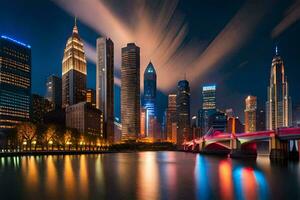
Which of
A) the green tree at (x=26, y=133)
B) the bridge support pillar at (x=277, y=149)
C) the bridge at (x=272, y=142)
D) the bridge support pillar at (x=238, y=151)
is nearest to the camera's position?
the bridge at (x=272, y=142)

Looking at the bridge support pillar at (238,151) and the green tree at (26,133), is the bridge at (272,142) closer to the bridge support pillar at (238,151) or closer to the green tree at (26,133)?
the bridge support pillar at (238,151)

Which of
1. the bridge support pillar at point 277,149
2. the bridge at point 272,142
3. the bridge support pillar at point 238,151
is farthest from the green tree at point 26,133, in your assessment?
the bridge support pillar at point 277,149

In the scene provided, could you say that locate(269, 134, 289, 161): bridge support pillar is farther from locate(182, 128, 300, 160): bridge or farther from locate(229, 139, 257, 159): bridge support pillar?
locate(229, 139, 257, 159): bridge support pillar

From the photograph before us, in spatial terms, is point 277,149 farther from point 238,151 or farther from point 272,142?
point 238,151

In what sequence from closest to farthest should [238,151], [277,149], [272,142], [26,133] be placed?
[272,142] < [277,149] < [238,151] < [26,133]

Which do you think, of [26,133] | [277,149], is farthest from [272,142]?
[26,133]

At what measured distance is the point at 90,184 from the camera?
41.5m

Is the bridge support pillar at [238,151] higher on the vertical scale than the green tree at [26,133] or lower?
lower

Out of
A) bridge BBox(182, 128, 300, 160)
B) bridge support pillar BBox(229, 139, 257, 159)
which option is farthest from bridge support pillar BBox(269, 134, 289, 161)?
bridge support pillar BBox(229, 139, 257, 159)

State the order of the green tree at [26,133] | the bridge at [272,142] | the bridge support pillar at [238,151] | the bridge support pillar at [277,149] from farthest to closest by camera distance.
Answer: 1. the green tree at [26,133]
2. the bridge support pillar at [238,151]
3. the bridge support pillar at [277,149]
4. the bridge at [272,142]

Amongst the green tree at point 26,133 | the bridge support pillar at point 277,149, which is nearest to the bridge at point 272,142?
the bridge support pillar at point 277,149

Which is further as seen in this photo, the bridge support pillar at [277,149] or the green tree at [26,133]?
the green tree at [26,133]

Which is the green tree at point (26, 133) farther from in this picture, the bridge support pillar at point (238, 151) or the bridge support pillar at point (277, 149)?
the bridge support pillar at point (277, 149)

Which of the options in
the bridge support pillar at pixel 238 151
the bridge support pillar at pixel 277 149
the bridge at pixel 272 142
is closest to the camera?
the bridge at pixel 272 142
